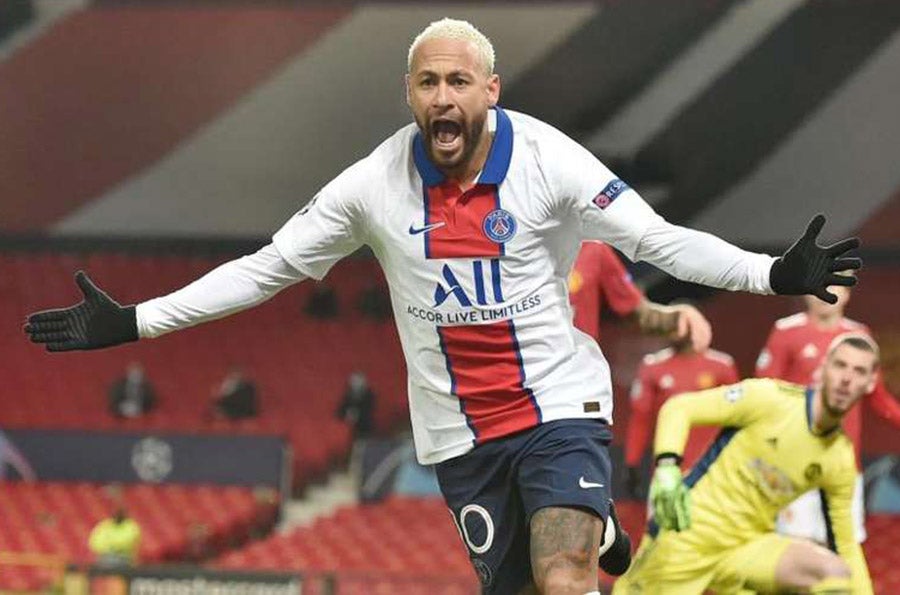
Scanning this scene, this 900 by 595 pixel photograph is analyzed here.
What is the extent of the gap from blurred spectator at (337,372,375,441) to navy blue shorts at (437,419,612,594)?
11754 mm

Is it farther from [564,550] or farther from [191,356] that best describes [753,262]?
[191,356]

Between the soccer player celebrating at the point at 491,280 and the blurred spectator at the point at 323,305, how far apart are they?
A: 42.8ft

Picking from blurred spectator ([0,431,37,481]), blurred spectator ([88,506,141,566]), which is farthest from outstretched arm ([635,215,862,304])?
blurred spectator ([0,431,37,481])

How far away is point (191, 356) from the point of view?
17.5 meters

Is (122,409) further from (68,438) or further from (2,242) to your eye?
(2,242)

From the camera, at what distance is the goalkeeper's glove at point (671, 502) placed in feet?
16.2

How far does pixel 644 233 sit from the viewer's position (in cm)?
400

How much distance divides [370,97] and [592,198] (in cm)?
1260

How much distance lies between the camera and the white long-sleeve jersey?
13.3 feet

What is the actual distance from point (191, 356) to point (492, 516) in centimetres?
1346

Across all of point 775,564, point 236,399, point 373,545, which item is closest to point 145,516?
point 236,399

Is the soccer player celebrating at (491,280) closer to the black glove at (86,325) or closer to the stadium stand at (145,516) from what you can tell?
the black glove at (86,325)

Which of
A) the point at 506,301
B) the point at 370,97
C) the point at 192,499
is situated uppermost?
the point at 370,97

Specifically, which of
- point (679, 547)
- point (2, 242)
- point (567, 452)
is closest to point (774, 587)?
point (679, 547)
